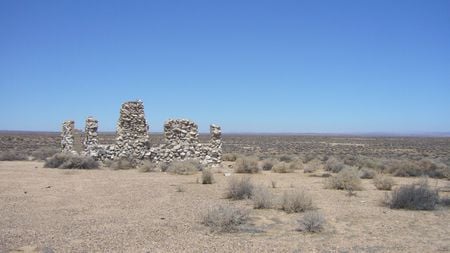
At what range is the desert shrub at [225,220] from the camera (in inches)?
353

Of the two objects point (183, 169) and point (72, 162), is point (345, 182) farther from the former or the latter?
point (72, 162)

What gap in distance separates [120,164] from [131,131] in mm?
1933

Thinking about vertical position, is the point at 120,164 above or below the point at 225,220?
above

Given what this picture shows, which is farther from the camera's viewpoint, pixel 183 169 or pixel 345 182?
pixel 183 169

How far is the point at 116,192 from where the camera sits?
14.3 meters

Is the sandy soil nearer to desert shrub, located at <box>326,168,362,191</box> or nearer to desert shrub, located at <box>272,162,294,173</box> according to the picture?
desert shrub, located at <box>326,168,362,191</box>

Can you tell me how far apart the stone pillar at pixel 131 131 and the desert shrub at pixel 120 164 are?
0.44 metres

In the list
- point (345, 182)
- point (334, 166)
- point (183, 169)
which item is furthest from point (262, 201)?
point (334, 166)

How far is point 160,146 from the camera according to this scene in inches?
964

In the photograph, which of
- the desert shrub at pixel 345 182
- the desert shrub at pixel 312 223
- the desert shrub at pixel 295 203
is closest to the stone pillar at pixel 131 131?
the desert shrub at pixel 345 182

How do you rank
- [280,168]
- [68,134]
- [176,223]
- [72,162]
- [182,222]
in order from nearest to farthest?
[176,223] < [182,222] < [280,168] < [72,162] < [68,134]

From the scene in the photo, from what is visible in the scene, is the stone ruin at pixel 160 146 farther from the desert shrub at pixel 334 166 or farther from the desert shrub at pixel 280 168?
the desert shrub at pixel 334 166

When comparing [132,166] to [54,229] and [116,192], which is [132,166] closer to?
[116,192]

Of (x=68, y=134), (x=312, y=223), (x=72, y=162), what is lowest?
(x=312, y=223)
